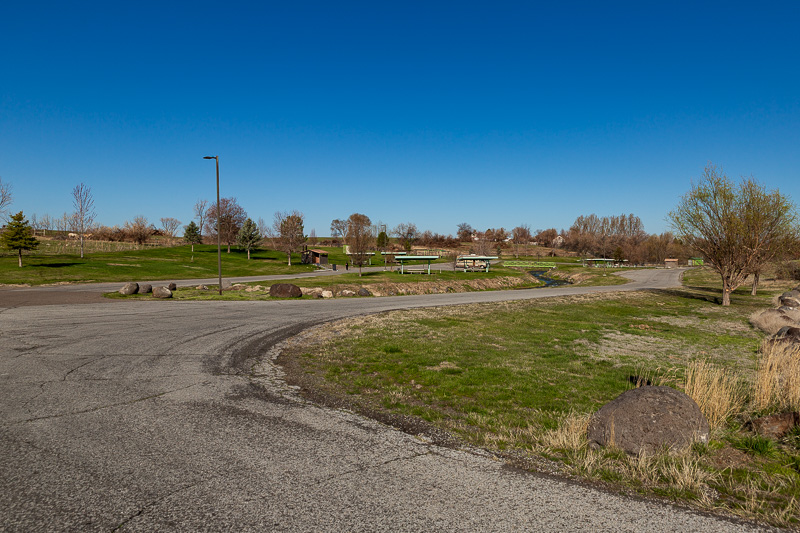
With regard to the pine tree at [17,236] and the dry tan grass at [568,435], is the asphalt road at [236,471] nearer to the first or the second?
the dry tan grass at [568,435]

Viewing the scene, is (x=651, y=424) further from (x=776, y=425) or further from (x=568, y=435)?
(x=776, y=425)

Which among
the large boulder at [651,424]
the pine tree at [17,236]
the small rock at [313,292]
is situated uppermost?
the pine tree at [17,236]

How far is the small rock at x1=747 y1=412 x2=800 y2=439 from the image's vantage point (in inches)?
249

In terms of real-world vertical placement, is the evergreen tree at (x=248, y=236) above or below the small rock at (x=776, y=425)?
above

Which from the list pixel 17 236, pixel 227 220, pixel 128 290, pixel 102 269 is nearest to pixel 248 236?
pixel 227 220

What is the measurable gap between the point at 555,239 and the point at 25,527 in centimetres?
19119

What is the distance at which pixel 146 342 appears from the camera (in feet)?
42.0

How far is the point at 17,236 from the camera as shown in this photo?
39.3 metres

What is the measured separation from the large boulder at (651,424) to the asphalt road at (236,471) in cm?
125

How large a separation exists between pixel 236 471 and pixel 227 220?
78.5 m

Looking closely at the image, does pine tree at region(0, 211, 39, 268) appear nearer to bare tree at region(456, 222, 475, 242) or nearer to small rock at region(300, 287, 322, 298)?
small rock at region(300, 287, 322, 298)

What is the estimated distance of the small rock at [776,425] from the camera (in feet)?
20.8

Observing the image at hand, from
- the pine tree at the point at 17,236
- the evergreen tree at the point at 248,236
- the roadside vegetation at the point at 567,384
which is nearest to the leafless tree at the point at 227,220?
the evergreen tree at the point at 248,236

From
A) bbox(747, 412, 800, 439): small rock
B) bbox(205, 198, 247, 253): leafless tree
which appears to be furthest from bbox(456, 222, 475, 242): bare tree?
bbox(747, 412, 800, 439): small rock
